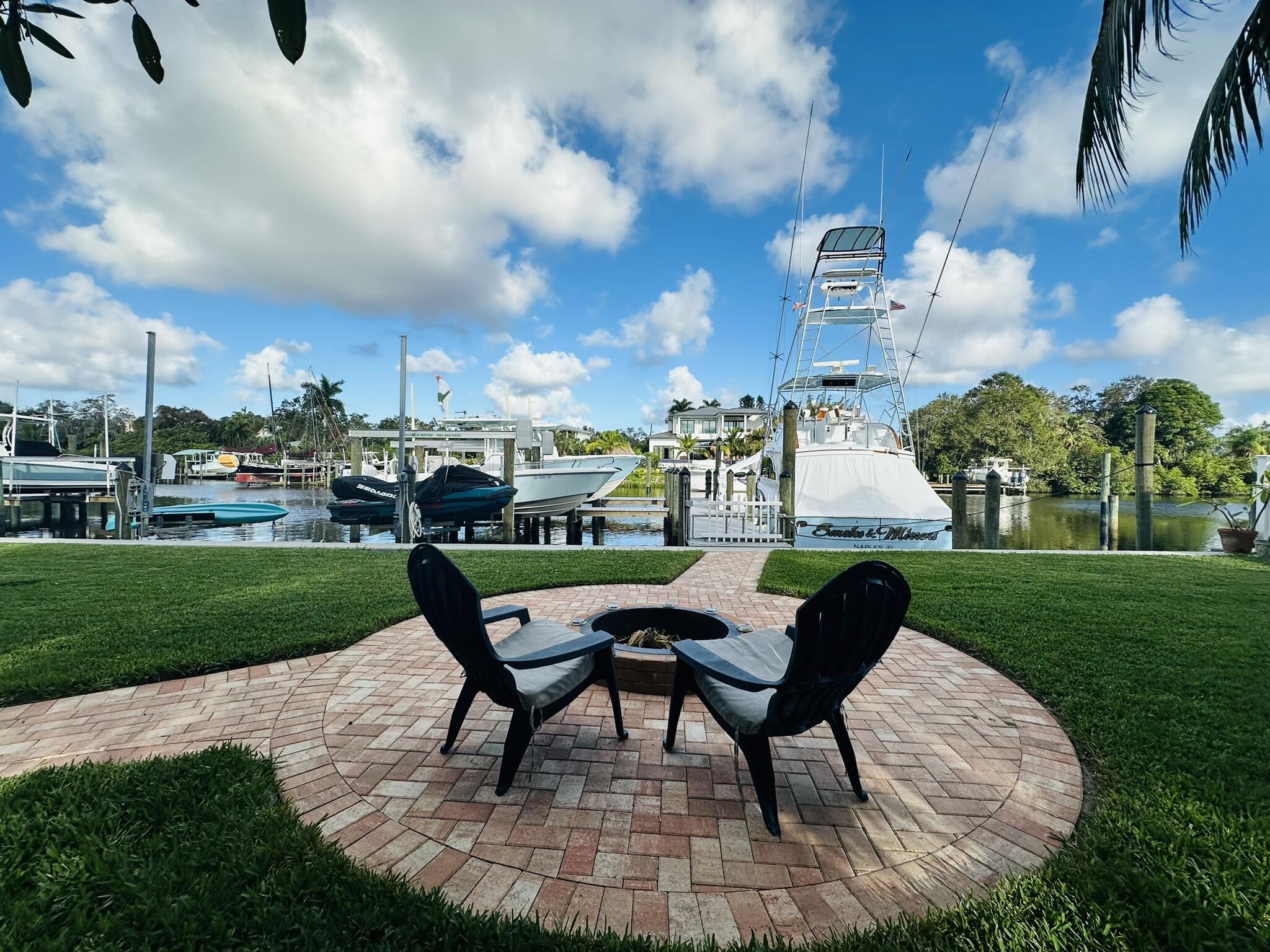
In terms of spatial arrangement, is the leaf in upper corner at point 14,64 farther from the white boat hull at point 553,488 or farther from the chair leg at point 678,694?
the white boat hull at point 553,488

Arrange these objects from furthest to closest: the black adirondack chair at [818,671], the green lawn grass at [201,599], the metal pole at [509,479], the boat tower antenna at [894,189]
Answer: the metal pole at [509,479]
the boat tower antenna at [894,189]
the green lawn grass at [201,599]
the black adirondack chair at [818,671]

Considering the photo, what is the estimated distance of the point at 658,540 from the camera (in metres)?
17.8

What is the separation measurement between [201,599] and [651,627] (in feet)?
15.9

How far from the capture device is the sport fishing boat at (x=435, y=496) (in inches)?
Result: 617

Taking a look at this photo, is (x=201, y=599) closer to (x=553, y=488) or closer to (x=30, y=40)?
(x=30, y=40)

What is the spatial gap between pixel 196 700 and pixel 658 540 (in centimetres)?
1489

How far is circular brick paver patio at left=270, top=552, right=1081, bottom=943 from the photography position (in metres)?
1.78

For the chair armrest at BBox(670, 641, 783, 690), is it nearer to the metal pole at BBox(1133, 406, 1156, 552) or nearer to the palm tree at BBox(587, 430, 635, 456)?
the metal pole at BBox(1133, 406, 1156, 552)

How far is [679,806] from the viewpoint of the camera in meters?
2.26

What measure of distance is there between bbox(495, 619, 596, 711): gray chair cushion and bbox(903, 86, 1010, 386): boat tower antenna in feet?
27.1

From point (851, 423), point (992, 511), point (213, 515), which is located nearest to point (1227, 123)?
point (992, 511)

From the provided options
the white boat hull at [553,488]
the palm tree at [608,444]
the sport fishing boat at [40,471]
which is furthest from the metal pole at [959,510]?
the palm tree at [608,444]

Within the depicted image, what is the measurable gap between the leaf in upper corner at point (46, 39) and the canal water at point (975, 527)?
12636 millimetres

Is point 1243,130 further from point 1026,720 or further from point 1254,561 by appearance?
point 1254,561
